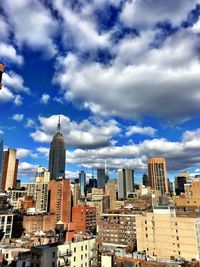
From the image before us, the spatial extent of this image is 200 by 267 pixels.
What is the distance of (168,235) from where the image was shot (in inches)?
3713

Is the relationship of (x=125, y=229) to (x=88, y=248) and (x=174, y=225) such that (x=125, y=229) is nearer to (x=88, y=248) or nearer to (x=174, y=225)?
(x=174, y=225)

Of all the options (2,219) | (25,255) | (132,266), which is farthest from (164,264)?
(2,219)

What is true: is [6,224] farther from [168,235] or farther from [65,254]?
[168,235]

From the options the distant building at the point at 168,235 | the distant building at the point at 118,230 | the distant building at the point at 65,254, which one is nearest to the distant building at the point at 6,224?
the distant building at the point at 118,230

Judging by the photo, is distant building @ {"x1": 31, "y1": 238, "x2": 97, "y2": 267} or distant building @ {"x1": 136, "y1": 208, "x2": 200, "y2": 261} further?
distant building @ {"x1": 136, "y1": 208, "x2": 200, "y2": 261}

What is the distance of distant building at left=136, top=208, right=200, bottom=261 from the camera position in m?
89.8

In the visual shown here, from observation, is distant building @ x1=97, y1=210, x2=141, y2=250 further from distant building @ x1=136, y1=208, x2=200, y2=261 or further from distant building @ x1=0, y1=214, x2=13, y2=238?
distant building @ x1=0, y1=214, x2=13, y2=238

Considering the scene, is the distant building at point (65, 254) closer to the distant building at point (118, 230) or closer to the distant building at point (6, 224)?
the distant building at point (118, 230)

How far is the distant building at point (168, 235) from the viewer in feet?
294

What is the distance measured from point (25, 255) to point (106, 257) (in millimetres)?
25529

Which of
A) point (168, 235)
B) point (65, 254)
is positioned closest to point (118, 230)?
point (168, 235)

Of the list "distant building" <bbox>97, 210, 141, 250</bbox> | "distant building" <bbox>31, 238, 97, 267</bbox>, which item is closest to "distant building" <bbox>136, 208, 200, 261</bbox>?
"distant building" <bbox>31, 238, 97, 267</bbox>

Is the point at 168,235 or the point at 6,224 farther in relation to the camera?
the point at 6,224

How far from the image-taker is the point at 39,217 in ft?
627
